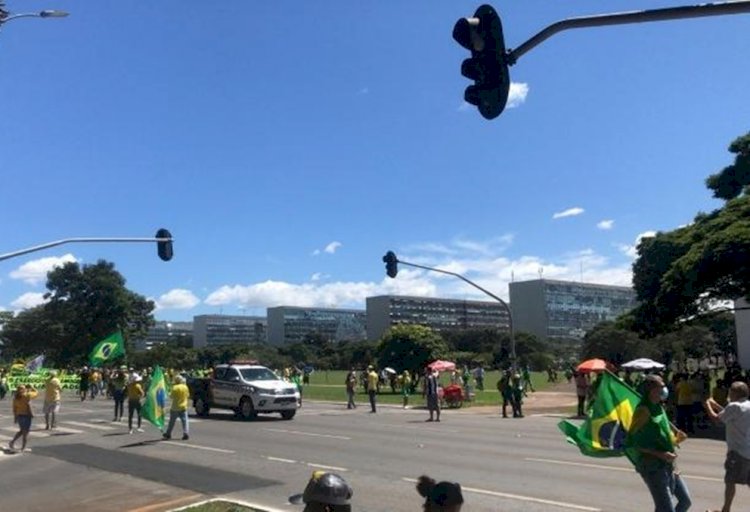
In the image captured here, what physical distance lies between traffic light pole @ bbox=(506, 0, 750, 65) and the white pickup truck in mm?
20011

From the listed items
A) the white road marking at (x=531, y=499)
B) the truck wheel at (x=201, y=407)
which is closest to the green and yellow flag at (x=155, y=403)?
the truck wheel at (x=201, y=407)

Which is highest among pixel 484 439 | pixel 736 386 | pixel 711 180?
pixel 711 180

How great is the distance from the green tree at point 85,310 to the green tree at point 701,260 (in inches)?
2429

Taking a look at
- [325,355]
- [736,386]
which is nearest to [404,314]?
[325,355]

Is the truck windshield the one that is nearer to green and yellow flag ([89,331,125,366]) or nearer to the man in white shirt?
green and yellow flag ([89,331,125,366])

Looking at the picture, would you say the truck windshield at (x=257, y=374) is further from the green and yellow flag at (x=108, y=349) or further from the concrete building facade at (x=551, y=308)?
the concrete building facade at (x=551, y=308)

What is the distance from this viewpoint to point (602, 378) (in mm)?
8602

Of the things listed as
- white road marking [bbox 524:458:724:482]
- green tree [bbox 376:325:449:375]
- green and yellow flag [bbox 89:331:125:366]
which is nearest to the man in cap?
white road marking [bbox 524:458:724:482]

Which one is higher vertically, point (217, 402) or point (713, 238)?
point (713, 238)

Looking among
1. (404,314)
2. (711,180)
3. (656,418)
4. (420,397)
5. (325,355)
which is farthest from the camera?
(404,314)

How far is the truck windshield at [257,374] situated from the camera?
26.7 metres

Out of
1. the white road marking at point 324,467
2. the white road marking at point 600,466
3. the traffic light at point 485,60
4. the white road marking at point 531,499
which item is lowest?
the white road marking at point 531,499

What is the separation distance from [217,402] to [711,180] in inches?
855

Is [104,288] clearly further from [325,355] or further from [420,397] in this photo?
[325,355]
